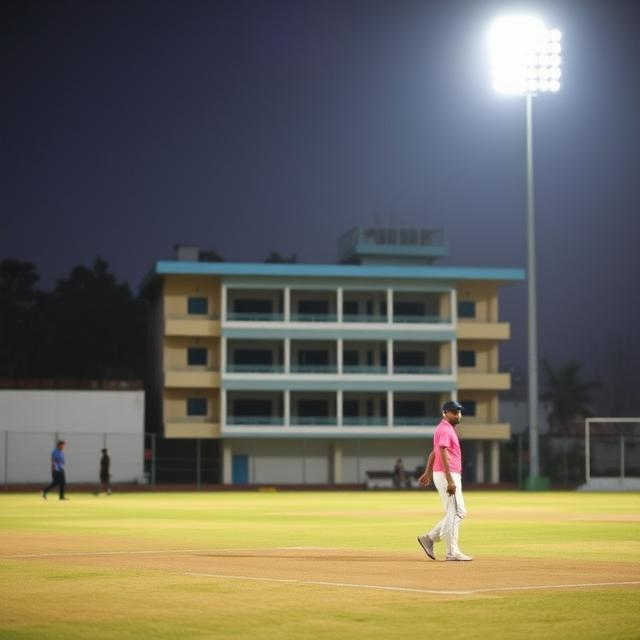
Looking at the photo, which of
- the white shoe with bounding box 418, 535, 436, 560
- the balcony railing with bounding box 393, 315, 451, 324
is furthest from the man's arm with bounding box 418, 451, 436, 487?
the balcony railing with bounding box 393, 315, 451, 324

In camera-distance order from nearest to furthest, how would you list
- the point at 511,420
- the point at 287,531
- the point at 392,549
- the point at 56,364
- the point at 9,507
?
1. the point at 392,549
2. the point at 287,531
3. the point at 9,507
4. the point at 56,364
5. the point at 511,420

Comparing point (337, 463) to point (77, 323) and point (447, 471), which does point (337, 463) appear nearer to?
point (77, 323)

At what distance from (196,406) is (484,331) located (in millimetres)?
20180

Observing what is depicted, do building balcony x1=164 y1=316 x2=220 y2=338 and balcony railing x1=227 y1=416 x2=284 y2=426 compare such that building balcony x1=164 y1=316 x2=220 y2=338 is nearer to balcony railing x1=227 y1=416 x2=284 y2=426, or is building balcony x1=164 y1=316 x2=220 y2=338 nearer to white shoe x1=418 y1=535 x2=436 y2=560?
balcony railing x1=227 y1=416 x2=284 y2=426

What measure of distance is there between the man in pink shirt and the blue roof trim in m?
76.0

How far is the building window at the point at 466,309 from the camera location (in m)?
101

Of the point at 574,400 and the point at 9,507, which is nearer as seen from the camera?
the point at 9,507

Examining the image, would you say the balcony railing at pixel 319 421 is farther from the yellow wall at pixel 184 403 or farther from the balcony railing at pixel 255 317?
the balcony railing at pixel 255 317

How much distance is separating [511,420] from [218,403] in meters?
46.2

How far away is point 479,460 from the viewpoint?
10006cm

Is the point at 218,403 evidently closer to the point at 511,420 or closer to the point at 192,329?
the point at 192,329

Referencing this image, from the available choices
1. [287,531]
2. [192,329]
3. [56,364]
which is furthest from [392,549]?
[56,364]

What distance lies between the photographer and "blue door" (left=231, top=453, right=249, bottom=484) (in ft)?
311

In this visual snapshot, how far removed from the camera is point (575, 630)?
11.2 m
